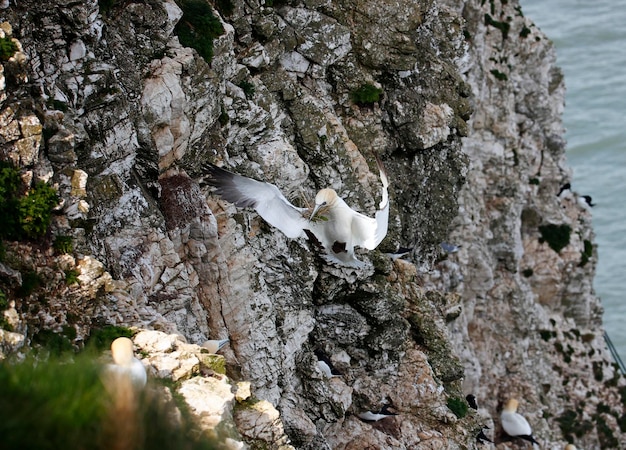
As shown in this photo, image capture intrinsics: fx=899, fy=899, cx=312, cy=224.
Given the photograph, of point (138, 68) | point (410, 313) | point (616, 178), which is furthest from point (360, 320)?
point (616, 178)

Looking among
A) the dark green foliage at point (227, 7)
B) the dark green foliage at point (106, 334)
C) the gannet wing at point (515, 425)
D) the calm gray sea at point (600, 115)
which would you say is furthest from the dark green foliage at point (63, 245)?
the calm gray sea at point (600, 115)

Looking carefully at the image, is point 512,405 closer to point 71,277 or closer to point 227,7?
point 227,7

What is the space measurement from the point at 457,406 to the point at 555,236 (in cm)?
1646

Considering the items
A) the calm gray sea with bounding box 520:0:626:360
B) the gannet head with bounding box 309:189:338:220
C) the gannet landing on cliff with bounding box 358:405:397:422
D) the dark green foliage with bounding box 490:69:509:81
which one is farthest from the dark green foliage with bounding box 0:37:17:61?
the calm gray sea with bounding box 520:0:626:360

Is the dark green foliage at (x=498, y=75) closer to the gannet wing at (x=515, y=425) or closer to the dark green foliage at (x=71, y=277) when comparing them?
the gannet wing at (x=515, y=425)

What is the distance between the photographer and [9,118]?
12023 millimetres

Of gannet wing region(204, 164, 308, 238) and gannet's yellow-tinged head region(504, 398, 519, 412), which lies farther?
gannet's yellow-tinged head region(504, 398, 519, 412)

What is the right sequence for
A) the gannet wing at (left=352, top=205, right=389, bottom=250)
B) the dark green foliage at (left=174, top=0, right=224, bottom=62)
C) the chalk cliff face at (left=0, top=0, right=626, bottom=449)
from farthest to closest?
the dark green foliage at (left=174, top=0, right=224, bottom=62) < the gannet wing at (left=352, top=205, right=389, bottom=250) < the chalk cliff face at (left=0, top=0, right=626, bottom=449)

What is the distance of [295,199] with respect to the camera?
18953mm

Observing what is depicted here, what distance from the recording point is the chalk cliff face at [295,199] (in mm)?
12836

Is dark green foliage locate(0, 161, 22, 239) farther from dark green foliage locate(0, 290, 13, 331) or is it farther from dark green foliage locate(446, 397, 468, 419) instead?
dark green foliage locate(446, 397, 468, 419)

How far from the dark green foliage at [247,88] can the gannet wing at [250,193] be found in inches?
113

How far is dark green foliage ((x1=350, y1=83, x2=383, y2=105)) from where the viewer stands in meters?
21.9

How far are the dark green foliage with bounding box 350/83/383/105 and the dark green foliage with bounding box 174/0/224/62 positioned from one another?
18.0 feet
